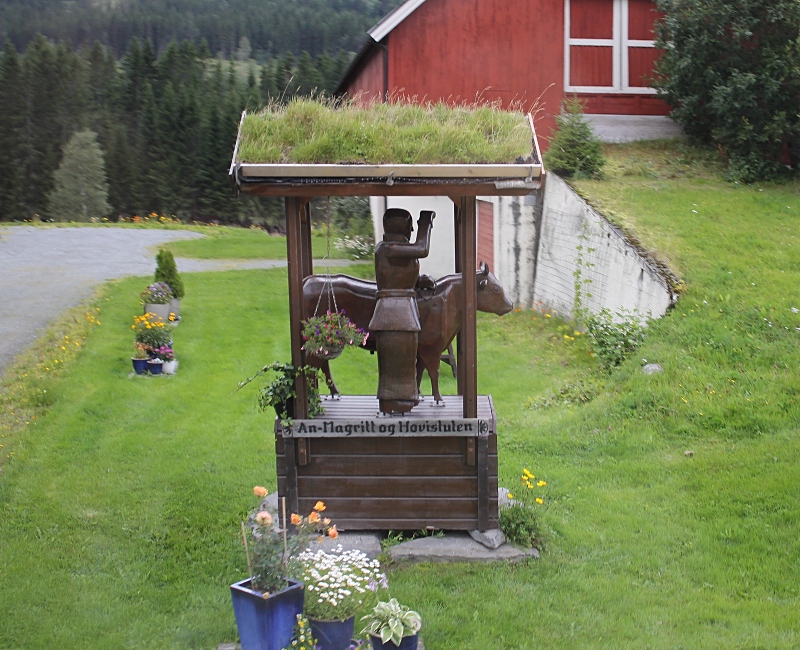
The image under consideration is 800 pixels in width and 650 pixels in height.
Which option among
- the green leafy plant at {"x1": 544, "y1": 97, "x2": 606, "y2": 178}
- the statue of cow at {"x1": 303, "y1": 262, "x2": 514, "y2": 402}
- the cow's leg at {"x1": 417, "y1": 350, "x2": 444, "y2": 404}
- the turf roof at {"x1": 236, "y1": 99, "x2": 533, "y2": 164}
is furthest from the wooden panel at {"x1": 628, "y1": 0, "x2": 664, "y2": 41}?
the cow's leg at {"x1": 417, "y1": 350, "x2": 444, "y2": 404}

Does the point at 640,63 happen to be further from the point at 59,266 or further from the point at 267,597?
the point at 267,597

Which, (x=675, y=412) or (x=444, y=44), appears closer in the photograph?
(x=675, y=412)

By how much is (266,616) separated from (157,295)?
Result: 10.3 metres

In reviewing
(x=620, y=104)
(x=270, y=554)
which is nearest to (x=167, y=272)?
(x=620, y=104)

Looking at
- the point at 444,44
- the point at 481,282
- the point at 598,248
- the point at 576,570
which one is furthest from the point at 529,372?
the point at 444,44

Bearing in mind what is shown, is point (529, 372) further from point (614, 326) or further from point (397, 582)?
point (397, 582)

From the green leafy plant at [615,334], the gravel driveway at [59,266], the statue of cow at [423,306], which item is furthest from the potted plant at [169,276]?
the statue of cow at [423,306]

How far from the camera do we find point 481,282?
23.7ft

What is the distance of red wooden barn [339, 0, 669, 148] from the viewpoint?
60.2 ft

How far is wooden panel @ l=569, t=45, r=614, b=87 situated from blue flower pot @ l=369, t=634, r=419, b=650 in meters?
16.2

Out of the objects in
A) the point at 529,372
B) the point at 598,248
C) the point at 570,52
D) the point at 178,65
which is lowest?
the point at 529,372

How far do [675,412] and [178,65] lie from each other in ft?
172

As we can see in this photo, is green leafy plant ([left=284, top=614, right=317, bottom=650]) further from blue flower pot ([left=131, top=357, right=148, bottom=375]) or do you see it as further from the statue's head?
blue flower pot ([left=131, top=357, right=148, bottom=375])

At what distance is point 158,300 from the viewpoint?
14359mm
